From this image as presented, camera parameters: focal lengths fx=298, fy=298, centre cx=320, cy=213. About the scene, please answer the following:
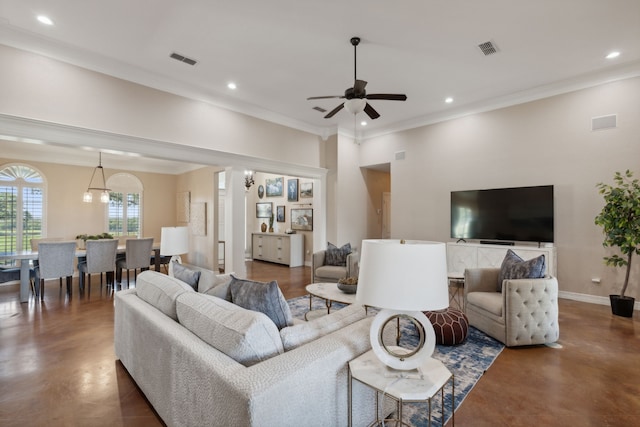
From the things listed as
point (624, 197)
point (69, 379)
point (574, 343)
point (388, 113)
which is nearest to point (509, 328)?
point (574, 343)

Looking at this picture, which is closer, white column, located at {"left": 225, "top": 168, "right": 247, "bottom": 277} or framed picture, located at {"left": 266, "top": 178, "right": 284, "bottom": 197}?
white column, located at {"left": 225, "top": 168, "right": 247, "bottom": 277}

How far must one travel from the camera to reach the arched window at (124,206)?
7980 millimetres

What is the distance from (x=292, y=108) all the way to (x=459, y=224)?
13.2ft

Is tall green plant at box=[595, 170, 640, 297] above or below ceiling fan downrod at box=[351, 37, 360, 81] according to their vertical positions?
below

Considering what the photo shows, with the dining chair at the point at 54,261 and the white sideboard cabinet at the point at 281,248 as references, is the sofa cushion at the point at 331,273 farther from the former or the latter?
the dining chair at the point at 54,261

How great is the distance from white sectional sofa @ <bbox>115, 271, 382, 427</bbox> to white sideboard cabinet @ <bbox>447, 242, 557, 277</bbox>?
12.1ft

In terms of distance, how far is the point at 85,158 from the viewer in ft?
23.6

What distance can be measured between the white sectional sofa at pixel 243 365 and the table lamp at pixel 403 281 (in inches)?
12.1

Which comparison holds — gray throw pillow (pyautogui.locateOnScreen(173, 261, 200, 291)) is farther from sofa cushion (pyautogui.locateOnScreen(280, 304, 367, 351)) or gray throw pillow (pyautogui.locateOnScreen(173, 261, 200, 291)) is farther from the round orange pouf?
the round orange pouf

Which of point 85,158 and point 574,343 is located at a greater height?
point 85,158

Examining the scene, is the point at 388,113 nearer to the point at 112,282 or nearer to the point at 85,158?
the point at 112,282

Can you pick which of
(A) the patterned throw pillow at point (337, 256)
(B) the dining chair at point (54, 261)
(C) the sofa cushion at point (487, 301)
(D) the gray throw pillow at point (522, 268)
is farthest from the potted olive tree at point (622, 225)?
(B) the dining chair at point (54, 261)

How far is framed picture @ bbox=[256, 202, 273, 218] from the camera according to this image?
917 cm

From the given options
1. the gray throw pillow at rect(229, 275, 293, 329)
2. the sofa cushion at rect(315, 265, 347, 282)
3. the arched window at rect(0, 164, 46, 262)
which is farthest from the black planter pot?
the arched window at rect(0, 164, 46, 262)
